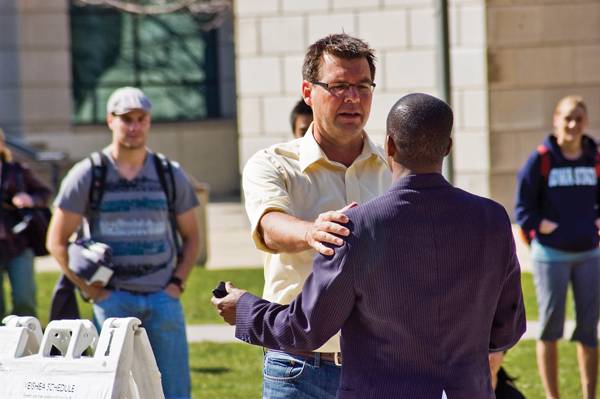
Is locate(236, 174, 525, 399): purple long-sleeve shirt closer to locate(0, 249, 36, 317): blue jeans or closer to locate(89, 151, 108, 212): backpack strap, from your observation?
locate(89, 151, 108, 212): backpack strap

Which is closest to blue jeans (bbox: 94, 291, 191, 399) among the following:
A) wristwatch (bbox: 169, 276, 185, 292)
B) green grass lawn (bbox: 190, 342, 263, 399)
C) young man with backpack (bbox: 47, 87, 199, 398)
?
young man with backpack (bbox: 47, 87, 199, 398)

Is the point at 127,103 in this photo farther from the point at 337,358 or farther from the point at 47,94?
the point at 47,94

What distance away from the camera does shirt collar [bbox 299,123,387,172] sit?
181 inches

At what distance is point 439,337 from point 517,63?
14.1 meters

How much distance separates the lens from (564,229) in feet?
28.2

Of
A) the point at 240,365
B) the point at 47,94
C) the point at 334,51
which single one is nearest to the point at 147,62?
the point at 47,94

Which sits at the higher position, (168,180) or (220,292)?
(168,180)

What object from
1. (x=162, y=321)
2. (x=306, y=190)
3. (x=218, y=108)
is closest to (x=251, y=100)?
(x=218, y=108)

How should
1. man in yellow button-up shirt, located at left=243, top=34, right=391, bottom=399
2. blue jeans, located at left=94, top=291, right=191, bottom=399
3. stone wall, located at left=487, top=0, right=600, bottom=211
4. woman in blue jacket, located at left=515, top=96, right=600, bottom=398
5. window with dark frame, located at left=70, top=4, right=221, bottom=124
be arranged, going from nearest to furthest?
1. man in yellow button-up shirt, located at left=243, top=34, right=391, bottom=399
2. blue jeans, located at left=94, top=291, right=191, bottom=399
3. woman in blue jacket, located at left=515, top=96, right=600, bottom=398
4. stone wall, located at left=487, top=0, right=600, bottom=211
5. window with dark frame, located at left=70, top=4, right=221, bottom=124

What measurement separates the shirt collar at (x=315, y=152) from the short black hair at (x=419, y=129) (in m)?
0.71

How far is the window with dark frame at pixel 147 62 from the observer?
26.2 m

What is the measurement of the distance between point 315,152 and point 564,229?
4333 millimetres

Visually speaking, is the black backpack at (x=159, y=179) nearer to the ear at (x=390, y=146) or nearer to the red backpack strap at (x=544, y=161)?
the red backpack strap at (x=544, y=161)

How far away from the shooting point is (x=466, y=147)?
17.5 meters
